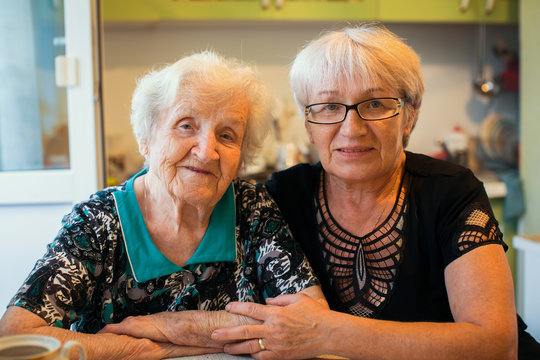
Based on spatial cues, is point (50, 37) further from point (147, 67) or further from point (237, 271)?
point (237, 271)

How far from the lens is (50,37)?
212 cm

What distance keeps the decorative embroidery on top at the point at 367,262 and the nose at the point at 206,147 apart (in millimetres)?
392

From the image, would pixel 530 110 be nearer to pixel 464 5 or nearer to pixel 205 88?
pixel 464 5

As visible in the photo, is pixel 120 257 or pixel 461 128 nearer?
pixel 120 257

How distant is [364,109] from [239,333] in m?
0.60

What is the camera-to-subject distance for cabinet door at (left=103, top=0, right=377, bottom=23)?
→ 9.20 feet

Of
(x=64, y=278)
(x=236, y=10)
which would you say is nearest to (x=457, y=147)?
(x=236, y=10)

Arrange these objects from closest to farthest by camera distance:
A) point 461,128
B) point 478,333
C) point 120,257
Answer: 1. point 478,333
2. point 120,257
3. point 461,128

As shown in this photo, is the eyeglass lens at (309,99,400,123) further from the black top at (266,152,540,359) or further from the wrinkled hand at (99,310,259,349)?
the wrinkled hand at (99,310,259,349)

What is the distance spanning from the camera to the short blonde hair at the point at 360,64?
1296 millimetres

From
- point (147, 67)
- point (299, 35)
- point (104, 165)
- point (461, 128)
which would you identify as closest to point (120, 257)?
point (104, 165)

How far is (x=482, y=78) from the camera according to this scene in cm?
335

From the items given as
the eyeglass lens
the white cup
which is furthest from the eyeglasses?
the white cup

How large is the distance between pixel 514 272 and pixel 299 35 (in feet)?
6.12
